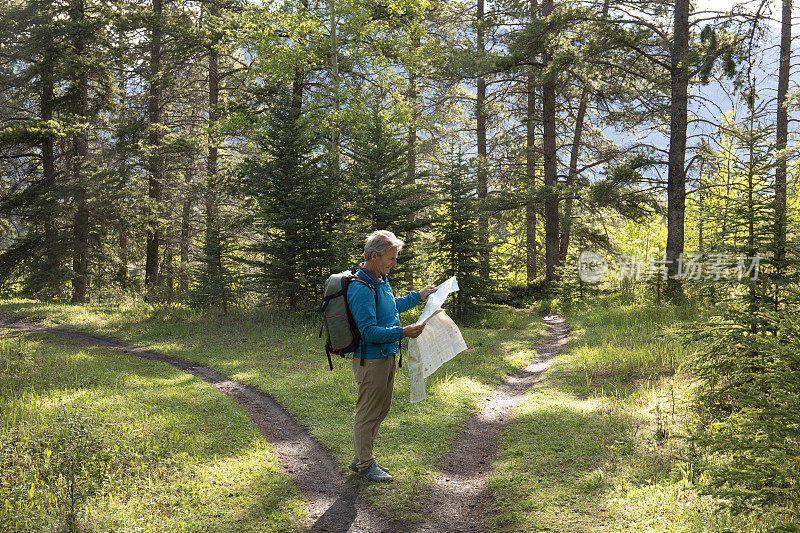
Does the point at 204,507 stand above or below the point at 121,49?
below

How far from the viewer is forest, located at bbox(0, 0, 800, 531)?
16.7 feet

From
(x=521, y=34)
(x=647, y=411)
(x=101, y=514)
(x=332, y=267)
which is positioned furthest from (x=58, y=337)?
(x=521, y=34)

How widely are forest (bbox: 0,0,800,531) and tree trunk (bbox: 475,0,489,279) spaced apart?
0.23 meters

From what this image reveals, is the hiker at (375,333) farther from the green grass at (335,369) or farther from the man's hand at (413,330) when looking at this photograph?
the green grass at (335,369)

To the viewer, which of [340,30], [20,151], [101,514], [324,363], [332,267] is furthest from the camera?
[20,151]

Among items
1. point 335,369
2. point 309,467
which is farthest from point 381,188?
point 309,467

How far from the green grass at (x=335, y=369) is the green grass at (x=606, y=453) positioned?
2.98 feet

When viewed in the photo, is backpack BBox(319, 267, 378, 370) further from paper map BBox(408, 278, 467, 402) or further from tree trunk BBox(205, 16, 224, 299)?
tree trunk BBox(205, 16, 224, 299)

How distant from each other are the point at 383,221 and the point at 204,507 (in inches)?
445

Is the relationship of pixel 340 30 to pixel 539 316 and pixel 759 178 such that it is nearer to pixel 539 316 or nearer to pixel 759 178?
pixel 539 316

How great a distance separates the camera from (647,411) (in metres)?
6.93

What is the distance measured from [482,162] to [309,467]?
17419 mm

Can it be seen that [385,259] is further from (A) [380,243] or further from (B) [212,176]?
(B) [212,176]

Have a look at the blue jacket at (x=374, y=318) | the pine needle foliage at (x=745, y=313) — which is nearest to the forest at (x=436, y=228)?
the pine needle foliage at (x=745, y=313)
